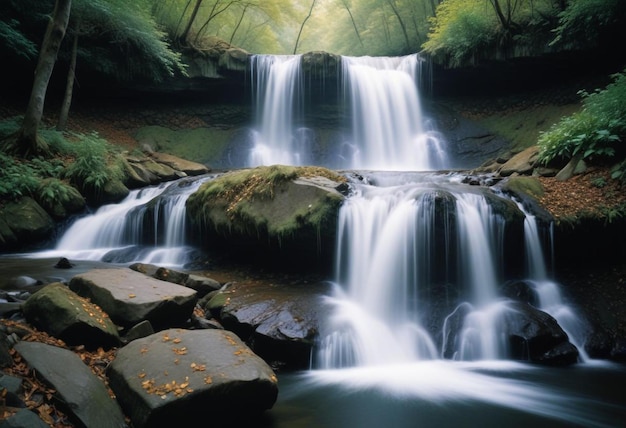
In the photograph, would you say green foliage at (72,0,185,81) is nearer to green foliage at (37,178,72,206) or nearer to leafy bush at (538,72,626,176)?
Answer: green foliage at (37,178,72,206)

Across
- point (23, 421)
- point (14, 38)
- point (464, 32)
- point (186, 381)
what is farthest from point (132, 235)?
point (464, 32)

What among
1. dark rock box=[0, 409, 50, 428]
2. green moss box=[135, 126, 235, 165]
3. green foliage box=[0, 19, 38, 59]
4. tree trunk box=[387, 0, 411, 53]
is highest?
tree trunk box=[387, 0, 411, 53]

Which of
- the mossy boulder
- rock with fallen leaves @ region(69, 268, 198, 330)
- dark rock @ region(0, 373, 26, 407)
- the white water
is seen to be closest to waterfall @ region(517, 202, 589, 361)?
the mossy boulder

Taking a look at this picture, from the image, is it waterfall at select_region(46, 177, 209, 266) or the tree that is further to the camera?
the tree

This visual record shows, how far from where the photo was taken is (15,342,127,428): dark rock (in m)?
2.67

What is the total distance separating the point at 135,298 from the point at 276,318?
163 centimetres

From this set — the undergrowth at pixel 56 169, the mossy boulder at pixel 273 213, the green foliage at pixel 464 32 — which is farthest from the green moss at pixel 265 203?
the green foliage at pixel 464 32

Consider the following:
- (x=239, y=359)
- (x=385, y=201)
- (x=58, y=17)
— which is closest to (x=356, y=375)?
(x=239, y=359)

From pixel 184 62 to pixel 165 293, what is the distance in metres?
12.9

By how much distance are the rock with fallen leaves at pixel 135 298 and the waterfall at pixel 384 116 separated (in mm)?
11304

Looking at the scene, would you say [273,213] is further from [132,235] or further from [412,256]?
[132,235]

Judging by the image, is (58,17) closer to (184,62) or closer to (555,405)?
(184,62)

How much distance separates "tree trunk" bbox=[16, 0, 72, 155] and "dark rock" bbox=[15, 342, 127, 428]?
8.48 meters

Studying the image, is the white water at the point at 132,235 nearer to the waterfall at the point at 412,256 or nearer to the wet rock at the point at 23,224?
the wet rock at the point at 23,224
